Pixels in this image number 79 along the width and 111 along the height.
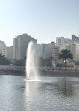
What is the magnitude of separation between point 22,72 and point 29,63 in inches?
1802

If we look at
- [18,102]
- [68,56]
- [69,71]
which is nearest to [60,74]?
[69,71]

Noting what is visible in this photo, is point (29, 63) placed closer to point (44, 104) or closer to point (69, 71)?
point (69, 71)

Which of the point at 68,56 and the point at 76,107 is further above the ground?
the point at 68,56

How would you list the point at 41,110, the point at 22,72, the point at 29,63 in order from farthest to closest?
the point at 22,72
the point at 29,63
the point at 41,110

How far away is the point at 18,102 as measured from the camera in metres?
43.8

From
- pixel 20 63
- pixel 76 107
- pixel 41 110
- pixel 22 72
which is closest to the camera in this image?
pixel 41 110

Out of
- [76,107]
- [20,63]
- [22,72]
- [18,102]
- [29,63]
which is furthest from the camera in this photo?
[20,63]

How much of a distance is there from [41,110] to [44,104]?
189 inches

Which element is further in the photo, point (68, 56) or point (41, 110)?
point (68, 56)

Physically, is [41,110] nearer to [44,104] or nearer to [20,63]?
[44,104]

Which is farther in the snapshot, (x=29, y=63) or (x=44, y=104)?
(x=29, y=63)

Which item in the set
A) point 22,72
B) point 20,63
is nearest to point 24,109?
point 22,72

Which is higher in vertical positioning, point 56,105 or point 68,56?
point 68,56

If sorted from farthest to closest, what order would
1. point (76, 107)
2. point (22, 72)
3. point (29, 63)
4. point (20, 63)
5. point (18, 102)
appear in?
point (20, 63) < point (22, 72) < point (29, 63) < point (18, 102) < point (76, 107)
